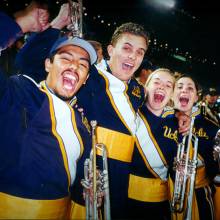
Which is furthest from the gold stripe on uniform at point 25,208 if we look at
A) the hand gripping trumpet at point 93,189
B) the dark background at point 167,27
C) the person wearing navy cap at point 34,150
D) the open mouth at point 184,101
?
the dark background at point 167,27

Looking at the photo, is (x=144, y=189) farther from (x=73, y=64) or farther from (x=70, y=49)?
(x=70, y=49)

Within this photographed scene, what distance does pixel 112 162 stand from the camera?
2.73 metres

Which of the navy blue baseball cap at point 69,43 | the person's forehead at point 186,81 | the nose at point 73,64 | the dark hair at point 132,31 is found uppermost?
the dark hair at point 132,31

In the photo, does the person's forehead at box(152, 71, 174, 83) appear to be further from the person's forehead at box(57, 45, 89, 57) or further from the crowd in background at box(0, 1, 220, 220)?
the person's forehead at box(57, 45, 89, 57)

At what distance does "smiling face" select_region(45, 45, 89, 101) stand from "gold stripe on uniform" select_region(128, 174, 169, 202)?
1.42m

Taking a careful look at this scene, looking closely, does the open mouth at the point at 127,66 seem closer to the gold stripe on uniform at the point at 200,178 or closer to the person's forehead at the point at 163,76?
the person's forehead at the point at 163,76

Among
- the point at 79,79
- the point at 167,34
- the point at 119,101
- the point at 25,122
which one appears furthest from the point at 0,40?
the point at 167,34

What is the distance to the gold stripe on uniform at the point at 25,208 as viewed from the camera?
178cm

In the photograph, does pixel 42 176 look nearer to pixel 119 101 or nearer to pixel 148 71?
pixel 119 101

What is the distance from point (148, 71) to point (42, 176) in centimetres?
402

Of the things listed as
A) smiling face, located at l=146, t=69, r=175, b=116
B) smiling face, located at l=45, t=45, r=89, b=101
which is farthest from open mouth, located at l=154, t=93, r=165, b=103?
smiling face, located at l=45, t=45, r=89, b=101

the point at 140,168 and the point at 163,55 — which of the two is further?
the point at 163,55

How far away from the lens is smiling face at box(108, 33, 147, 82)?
3.09 m

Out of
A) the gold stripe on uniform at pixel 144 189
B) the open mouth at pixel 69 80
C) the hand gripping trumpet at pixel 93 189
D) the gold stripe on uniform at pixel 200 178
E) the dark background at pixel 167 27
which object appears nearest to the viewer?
the hand gripping trumpet at pixel 93 189
